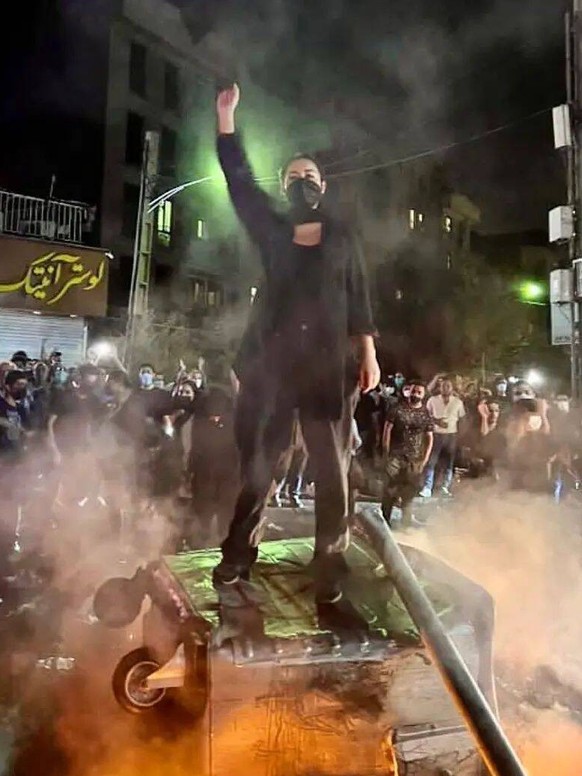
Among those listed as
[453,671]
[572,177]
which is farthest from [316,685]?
[572,177]

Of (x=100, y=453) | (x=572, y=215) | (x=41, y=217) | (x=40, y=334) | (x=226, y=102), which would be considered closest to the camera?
(x=226, y=102)

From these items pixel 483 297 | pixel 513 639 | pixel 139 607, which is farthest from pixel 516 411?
pixel 483 297

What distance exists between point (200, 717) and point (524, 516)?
20.1ft

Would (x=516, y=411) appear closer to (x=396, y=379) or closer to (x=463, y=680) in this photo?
(x=396, y=379)

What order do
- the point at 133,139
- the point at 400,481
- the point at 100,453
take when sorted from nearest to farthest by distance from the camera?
the point at 100,453 → the point at 400,481 → the point at 133,139

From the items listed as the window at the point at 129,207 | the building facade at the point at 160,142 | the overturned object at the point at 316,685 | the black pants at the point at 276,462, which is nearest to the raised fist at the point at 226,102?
the building facade at the point at 160,142

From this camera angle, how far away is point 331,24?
575cm

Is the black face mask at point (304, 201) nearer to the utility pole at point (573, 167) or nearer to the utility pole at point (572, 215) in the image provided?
the utility pole at point (572, 215)

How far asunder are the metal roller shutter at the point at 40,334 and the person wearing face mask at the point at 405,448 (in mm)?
8671

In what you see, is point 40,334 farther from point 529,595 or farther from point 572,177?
point 529,595

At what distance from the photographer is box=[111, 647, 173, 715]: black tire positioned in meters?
4.05

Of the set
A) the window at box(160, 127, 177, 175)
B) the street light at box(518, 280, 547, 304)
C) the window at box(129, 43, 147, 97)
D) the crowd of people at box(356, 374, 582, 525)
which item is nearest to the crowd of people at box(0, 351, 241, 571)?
the crowd of people at box(356, 374, 582, 525)

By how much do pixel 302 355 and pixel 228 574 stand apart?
1.18 m

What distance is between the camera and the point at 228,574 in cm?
388
